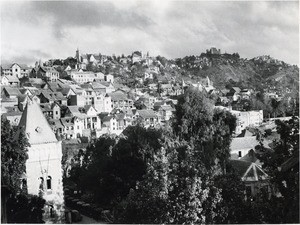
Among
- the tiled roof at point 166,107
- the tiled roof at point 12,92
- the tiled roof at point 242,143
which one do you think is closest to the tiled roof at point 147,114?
the tiled roof at point 166,107

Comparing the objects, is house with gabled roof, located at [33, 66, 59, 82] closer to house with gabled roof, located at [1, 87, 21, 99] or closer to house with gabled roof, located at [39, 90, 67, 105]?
house with gabled roof, located at [39, 90, 67, 105]

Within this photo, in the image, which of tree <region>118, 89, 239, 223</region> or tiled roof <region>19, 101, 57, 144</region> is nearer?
tree <region>118, 89, 239, 223</region>

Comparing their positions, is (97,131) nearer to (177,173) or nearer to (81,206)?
(81,206)

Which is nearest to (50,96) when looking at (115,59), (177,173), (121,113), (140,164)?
(121,113)

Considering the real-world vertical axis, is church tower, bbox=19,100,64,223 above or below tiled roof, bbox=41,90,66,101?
below

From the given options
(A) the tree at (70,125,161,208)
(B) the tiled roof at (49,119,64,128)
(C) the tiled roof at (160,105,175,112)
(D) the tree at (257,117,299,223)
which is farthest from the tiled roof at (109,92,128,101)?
(D) the tree at (257,117,299,223)

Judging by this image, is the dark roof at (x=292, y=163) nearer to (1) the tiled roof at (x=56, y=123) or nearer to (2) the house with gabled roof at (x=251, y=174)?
(2) the house with gabled roof at (x=251, y=174)
